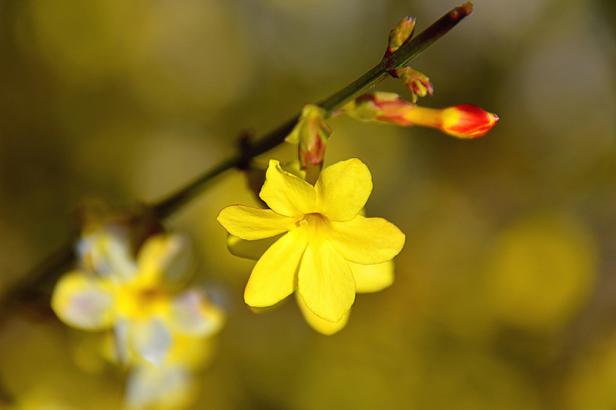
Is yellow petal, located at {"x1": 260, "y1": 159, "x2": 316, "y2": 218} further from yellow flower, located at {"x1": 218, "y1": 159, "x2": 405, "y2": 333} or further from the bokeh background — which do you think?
the bokeh background

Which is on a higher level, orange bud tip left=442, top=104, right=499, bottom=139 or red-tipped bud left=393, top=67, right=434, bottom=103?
red-tipped bud left=393, top=67, right=434, bottom=103

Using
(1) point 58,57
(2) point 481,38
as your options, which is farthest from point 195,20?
(2) point 481,38

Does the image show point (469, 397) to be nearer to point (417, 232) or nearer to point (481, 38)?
point (417, 232)

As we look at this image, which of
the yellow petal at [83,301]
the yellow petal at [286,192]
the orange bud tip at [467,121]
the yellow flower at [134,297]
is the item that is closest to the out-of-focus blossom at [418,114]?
the orange bud tip at [467,121]

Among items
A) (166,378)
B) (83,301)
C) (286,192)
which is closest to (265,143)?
(286,192)

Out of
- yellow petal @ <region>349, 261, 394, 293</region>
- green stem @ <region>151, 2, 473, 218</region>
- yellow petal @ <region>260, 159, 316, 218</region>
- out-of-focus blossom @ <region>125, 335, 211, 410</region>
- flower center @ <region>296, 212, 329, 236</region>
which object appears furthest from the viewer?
out-of-focus blossom @ <region>125, 335, 211, 410</region>

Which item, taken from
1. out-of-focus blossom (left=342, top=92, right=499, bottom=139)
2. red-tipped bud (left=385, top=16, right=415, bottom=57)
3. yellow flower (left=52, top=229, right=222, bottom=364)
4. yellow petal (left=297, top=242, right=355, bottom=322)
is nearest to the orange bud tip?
out-of-focus blossom (left=342, top=92, right=499, bottom=139)

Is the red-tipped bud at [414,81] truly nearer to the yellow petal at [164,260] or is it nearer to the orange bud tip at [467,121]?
the orange bud tip at [467,121]
